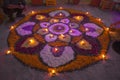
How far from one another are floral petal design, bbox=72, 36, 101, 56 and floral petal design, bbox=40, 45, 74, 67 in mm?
179

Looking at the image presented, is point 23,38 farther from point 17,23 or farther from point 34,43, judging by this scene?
point 17,23

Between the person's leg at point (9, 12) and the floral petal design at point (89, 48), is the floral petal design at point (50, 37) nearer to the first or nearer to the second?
the floral petal design at point (89, 48)

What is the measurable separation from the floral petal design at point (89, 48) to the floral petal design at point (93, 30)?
258 mm

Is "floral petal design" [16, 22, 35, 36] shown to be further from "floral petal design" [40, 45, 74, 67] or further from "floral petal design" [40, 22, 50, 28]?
"floral petal design" [40, 45, 74, 67]

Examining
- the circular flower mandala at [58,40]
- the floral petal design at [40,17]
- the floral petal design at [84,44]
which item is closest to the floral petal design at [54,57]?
the circular flower mandala at [58,40]

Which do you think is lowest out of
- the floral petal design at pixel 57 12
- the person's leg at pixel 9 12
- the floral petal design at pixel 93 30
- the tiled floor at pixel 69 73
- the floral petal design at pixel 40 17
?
the tiled floor at pixel 69 73

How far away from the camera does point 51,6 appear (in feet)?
20.9

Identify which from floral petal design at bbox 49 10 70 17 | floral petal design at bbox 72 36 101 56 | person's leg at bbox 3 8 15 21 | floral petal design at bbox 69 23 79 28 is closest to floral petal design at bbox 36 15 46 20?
floral petal design at bbox 49 10 70 17

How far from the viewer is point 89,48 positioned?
443 centimetres

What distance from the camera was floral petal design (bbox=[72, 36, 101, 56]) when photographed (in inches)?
170

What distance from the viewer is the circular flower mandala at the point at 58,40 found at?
409cm

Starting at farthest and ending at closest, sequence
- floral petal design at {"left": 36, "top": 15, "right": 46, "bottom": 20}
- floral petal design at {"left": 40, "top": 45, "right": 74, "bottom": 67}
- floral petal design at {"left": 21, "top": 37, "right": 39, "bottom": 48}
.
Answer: floral petal design at {"left": 36, "top": 15, "right": 46, "bottom": 20} < floral petal design at {"left": 21, "top": 37, "right": 39, "bottom": 48} < floral petal design at {"left": 40, "top": 45, "right": 74, "bottom": 67}

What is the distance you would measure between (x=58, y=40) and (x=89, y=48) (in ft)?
2.90

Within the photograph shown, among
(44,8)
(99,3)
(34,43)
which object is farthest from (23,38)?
(99,3)
